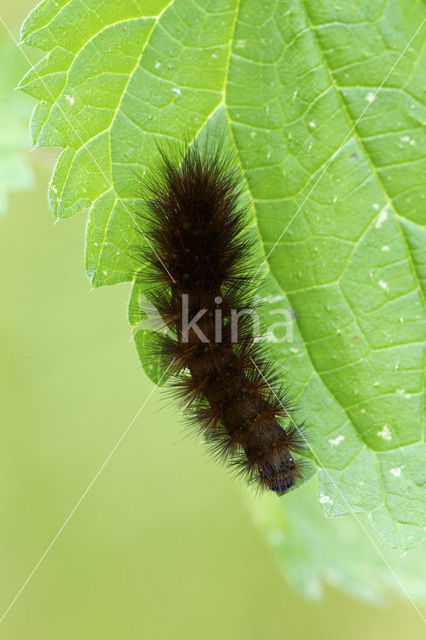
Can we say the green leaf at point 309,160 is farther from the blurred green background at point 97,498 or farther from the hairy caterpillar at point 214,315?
the blurred green background at point 97,498

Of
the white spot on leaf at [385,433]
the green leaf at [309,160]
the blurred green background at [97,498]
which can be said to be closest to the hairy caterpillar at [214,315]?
the green leaf at [309,160]

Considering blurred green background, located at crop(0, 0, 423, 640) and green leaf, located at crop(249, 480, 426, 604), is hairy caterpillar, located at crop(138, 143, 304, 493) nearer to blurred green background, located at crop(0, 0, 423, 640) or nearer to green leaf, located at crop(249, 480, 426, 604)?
green leaf, located at crop(249, 480, 426, 604)

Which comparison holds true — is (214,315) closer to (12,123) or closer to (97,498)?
(12,123)

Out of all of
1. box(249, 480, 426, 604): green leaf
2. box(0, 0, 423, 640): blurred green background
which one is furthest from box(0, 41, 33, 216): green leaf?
box(249, 480, 426, 604): green leaf

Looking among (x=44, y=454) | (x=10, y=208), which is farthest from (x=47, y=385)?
(x=10, y=208)

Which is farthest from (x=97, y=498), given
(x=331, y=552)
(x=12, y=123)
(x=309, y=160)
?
(x=309, y=160)

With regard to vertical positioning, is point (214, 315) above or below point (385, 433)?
above
